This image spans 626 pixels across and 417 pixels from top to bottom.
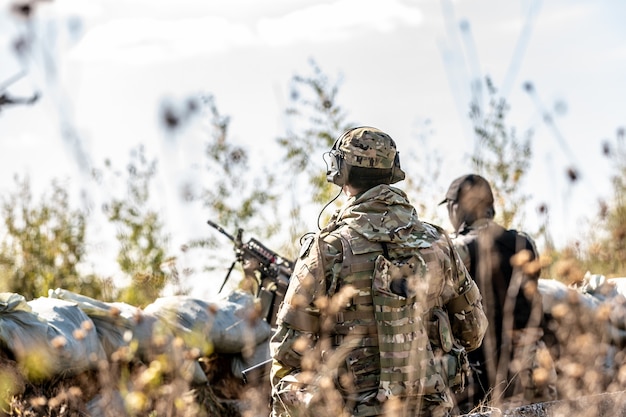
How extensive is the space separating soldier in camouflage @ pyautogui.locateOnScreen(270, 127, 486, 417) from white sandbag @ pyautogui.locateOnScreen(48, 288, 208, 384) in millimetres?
1575

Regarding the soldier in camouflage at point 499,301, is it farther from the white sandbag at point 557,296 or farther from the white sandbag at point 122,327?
the white sandbag at point 122,327

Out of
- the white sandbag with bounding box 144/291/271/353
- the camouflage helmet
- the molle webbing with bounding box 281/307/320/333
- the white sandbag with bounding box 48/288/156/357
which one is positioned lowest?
the white sandbag with bounding box 144/291/271/353

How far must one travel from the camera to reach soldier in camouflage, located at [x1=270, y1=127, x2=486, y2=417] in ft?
Result: 9.80

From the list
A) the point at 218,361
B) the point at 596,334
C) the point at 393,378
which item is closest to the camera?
the point at 393,378

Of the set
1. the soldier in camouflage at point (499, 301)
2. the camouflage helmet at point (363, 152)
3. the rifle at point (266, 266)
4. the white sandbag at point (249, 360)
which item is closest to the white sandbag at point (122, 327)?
the white sandbag at point (249, 360)

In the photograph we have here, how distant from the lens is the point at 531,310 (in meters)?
4.75

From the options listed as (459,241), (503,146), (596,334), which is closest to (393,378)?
(459,241)

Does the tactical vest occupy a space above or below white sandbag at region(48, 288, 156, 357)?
above

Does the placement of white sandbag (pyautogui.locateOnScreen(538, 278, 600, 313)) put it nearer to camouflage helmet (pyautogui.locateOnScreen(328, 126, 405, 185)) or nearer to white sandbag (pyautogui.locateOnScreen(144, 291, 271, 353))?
white sandbag (pyautogui.locateOnScreen(144, 291, 271, 353))

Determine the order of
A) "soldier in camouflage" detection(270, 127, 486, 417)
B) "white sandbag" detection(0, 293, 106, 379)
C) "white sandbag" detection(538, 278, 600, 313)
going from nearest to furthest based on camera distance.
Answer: "soldier in camouflage" detection(270, 127, 486, 417)
"white sandbag" detection(0, 293, 106, 379)
"white sandbag" detection(538, 278, 600, 313)

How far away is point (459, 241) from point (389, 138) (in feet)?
4.75

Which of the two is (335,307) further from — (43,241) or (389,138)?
(43,241)

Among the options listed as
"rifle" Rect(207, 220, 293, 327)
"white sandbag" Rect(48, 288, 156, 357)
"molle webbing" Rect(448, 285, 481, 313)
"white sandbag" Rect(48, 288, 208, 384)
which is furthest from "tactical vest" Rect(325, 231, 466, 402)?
"rifle" Rect(207, 220, 293, 327)

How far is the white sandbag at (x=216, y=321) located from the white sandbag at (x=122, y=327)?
0.12 meters
